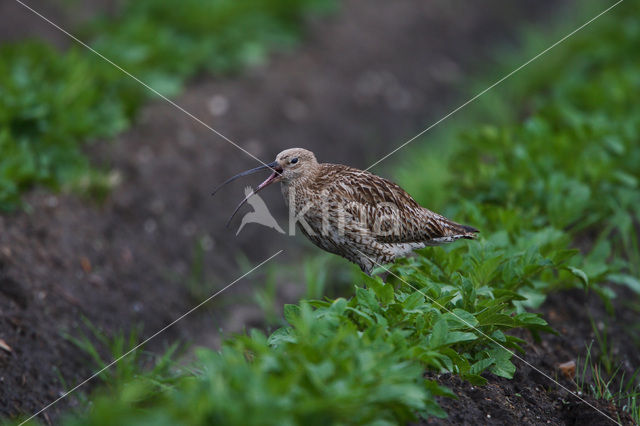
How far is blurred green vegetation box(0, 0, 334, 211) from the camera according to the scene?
5.77 m

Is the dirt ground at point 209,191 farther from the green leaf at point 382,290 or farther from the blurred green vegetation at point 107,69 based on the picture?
the green leaf at point 382,290

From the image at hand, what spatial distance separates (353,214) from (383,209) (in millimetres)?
231

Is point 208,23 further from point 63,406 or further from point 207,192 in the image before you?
point 63,406

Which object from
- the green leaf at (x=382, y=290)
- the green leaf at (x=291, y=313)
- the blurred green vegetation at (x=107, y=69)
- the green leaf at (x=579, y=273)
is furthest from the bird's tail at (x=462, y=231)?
the blurred green vegetation at (x=107, y=69)

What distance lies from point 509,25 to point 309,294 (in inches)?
310

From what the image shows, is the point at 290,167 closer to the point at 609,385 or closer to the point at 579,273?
the point at 579,273

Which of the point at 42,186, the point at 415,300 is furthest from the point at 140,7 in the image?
the point at 415,300

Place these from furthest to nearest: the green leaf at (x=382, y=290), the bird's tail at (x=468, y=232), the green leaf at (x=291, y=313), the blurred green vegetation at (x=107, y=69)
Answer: the blurred green vegetation at (x=107, y=69), the bird's tail at (x=468, y=232), the green leaf at (x=382, y=290), the green leaf at (x=291, y=313)

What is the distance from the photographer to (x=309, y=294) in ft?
17.7

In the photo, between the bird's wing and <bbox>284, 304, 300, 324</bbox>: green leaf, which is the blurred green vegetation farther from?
<bbox>284, 304, 300, 324</bbox>: green leaf

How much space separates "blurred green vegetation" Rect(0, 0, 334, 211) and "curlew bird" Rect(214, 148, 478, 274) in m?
2.23

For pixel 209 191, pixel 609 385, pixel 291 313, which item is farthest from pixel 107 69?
pixel 609 385

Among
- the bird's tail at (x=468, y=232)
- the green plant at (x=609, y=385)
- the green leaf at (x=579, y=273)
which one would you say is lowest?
the green plant at (x=609, y=385)

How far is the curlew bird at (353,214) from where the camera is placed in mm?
4266
